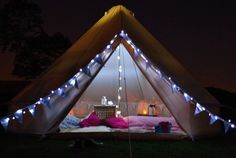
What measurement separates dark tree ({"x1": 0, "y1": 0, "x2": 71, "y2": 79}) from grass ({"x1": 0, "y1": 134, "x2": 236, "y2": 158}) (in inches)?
507

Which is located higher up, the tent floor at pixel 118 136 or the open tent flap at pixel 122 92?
the open tent flap at pixel 122 92

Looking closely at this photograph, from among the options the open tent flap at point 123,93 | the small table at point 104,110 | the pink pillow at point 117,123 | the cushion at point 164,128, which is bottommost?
the cushion at point 164,128

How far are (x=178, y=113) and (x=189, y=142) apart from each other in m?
0.55

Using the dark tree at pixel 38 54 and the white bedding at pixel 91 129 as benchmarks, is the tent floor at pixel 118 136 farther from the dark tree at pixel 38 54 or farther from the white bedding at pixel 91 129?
the dark tree at pixel 38 54

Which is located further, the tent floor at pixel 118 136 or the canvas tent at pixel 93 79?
the canvas tent at pixel 93 79

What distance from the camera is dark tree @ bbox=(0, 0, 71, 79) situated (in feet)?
66.0

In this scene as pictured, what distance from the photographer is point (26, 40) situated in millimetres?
20391

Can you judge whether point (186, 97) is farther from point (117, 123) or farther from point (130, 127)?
point (117, 123)

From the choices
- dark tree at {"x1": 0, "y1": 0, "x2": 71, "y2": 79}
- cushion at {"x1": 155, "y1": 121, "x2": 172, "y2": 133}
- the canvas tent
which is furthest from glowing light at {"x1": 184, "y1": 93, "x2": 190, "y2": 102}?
dark tree at {"x1": 0, "y1": 0, "x2": 71, "y2": 79}

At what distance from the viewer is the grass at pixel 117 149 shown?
6.56 metres

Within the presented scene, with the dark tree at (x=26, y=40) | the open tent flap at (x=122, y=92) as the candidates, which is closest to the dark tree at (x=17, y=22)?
the dark tree at (x=26, y=40)

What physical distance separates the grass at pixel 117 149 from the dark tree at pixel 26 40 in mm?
12886

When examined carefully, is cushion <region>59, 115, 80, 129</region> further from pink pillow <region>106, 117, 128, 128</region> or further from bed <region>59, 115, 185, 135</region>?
pink pillow <region>106, 117, 128, 128</region>

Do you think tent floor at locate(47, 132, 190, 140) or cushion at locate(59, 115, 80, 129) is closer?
tent floor at locate(47, 132, 190, 140)
